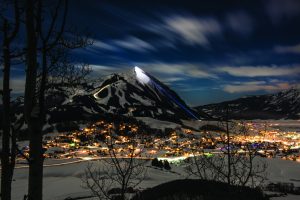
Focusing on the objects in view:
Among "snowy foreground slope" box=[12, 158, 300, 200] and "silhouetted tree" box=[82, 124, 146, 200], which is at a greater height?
"silhouetted tree" box=[82, 124, 146, 200]

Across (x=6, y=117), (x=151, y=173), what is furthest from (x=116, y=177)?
(x=151, y=173)

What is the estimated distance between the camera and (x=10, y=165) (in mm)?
10648

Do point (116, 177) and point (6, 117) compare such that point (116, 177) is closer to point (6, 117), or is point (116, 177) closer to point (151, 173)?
point (6, 117)

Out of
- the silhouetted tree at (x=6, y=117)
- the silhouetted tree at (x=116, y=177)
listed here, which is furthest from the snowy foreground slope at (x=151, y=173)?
the silhouetted tree at (x=6, y=117)

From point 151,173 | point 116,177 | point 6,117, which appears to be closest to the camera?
point 6,117

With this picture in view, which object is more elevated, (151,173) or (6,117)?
(6,117)

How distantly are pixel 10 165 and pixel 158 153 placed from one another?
477ft

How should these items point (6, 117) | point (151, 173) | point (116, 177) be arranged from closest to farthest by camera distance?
point (6, 117)
point (116, 177)
point (151, 173)

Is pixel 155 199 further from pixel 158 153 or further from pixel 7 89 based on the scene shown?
pixel 158 153

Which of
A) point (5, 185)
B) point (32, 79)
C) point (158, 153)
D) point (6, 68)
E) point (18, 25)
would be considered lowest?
point (158, 153)

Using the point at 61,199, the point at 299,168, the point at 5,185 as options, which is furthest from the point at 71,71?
the point at 299,168

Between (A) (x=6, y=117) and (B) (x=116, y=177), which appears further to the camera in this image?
(B) (x=116, y=177)

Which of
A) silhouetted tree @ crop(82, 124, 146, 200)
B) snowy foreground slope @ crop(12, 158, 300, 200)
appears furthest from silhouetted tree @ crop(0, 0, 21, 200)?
snowy foreground slope @ crop(12, 158, 300, 200)

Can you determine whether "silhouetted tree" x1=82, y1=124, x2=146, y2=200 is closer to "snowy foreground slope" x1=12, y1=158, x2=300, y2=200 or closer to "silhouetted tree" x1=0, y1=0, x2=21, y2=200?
"silhouetted tree" x1=0, y1=0, x2=21, y2=200
